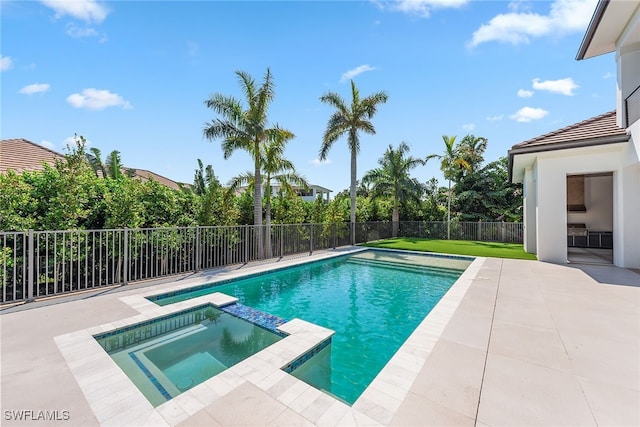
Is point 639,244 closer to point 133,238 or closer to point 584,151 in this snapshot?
point 584,151

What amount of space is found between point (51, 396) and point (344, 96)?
16876 mm

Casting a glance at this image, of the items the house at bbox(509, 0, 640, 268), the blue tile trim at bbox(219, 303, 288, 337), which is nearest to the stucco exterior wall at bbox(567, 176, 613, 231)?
the house at bbox(509, 0, 640, 268)

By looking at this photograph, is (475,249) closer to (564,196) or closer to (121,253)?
(564,196)

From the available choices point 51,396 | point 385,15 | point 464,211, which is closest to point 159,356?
point 51,396

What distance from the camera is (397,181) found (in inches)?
803

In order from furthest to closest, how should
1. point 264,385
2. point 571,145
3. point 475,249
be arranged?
point 475,249
point 571,145
point 264,385

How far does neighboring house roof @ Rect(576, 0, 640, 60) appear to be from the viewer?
22.2ft

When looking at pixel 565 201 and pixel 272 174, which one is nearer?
pixel 565 201

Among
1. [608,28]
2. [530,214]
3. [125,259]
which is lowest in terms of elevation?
[125,259]

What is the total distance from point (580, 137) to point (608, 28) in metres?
3.01

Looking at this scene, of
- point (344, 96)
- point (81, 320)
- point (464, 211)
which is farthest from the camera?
point (464, 211)

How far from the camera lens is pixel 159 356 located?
3791mm

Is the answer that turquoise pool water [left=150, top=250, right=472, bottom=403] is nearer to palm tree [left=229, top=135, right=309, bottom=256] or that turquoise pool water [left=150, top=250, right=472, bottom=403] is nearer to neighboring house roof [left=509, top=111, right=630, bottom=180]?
palm tree [left=229, top=135, right=309, bottom=256]

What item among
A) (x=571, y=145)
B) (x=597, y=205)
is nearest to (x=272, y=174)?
(x=571, y=145)
